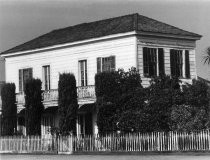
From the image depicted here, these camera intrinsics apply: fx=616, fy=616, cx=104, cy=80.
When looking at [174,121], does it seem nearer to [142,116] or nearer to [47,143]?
[142,116]

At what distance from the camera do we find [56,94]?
4275 cm

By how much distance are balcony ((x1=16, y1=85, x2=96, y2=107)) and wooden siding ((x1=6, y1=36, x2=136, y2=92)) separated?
1.48 m

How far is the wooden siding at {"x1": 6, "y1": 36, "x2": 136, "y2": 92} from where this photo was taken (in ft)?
130

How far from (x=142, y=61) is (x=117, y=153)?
8.02 m

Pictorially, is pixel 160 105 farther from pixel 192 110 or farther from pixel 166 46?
pixel 166 46

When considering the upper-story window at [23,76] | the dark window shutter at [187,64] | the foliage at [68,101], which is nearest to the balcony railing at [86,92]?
the foliage at [68,101]

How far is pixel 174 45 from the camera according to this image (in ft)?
135

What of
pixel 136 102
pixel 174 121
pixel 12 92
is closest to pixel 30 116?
pixel 12 92

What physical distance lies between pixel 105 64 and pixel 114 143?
320 inches

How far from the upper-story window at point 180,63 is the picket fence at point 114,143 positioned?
27.0 feet

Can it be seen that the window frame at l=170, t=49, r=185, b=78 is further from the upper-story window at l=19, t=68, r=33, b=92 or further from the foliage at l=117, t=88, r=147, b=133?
the upper-story window at l=19, t=68, r=33, b=92

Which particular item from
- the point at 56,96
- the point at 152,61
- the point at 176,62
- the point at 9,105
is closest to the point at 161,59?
the point at 152,61

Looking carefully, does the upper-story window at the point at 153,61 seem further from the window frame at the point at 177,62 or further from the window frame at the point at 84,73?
the window frame at the point at 84,73

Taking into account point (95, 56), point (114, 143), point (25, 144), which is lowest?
point (25, 144)
